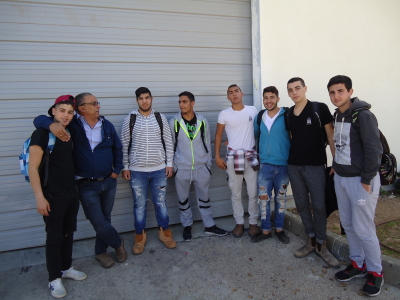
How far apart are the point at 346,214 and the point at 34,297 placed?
311cm

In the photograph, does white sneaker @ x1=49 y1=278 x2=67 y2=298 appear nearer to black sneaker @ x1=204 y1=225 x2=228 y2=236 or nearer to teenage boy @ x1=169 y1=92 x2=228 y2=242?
teenage boy @ x1=169 y1=92 x2=228 y2=242

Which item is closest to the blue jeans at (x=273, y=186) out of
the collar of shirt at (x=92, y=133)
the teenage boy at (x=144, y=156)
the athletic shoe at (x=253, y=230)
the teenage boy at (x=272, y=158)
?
the teenage boy at (x=272, y=158)

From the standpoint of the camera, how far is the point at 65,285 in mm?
2854

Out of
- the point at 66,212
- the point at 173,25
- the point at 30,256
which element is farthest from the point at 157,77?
the point at 30,256

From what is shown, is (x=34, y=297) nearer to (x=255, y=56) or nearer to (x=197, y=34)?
(x=197, y=34)

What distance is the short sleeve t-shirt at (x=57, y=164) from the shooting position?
2497 millimetres

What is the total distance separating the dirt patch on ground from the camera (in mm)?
3240

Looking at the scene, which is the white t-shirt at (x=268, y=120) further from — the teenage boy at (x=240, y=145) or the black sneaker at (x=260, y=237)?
the black sneaker at (x=260, y=237)

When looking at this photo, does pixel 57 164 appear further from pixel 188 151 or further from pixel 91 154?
pixel 188 151

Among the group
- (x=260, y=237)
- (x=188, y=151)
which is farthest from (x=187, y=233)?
(x=188, y=151)

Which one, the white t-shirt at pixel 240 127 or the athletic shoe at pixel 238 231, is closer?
the white t-shirt at pixel 240 127

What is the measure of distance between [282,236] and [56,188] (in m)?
2.72

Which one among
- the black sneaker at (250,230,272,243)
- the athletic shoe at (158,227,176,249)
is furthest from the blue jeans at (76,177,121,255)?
the black sneaker at (250,230,272,243)

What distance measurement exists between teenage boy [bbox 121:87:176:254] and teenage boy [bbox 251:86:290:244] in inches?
45.7
